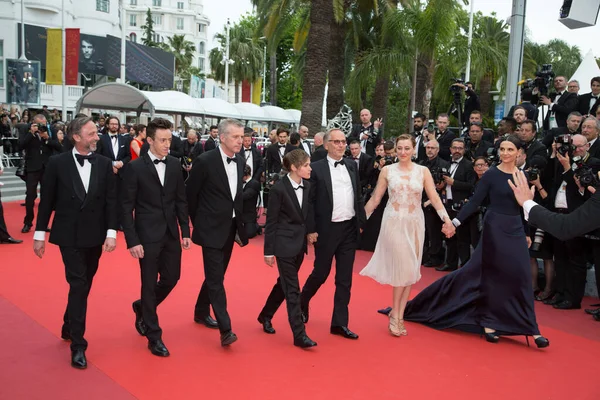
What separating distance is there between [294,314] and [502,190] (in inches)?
94.6

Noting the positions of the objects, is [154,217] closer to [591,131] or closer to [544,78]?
[591,131]

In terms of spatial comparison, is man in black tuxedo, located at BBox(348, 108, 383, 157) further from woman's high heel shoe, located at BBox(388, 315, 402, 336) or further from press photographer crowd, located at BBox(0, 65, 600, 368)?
woman's high heel shoe, located at BBox(388, 315, 402, 336)

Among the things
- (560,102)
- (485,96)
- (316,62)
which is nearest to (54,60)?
(316,62)

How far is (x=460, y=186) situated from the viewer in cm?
919

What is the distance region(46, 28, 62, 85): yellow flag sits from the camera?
28812 mm

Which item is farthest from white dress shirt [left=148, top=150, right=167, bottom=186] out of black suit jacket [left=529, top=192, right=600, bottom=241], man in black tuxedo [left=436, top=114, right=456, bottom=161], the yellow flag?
the yellow flag

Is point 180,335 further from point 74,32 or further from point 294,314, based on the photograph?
point 74,32

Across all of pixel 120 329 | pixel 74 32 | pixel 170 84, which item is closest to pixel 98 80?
pixel 170 84

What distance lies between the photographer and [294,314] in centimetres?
567

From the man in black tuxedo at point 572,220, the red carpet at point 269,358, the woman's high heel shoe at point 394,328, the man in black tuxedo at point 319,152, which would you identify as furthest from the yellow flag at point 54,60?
the man in black tuxedo at point 572,220

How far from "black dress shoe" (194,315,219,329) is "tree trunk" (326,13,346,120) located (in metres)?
17.9

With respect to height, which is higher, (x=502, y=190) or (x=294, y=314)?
(x=502, y=190)

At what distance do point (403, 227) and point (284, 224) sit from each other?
1.26 meters

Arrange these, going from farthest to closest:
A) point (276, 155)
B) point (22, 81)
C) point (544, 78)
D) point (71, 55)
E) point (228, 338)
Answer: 1. point (71, 55)
2. point (22, 81)
3. point (276, 155)
4. point (544, 78)
5. point (228, 338)
